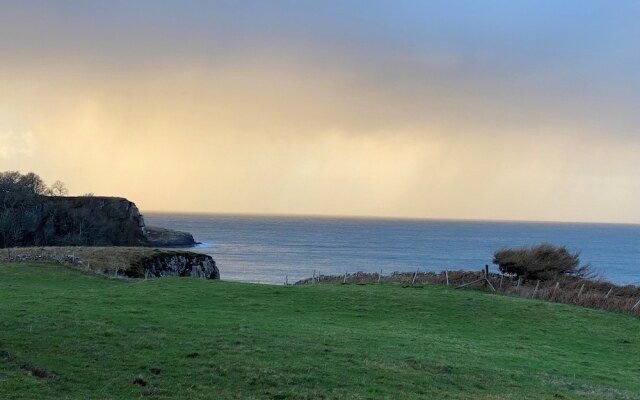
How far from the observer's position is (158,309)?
27.9m

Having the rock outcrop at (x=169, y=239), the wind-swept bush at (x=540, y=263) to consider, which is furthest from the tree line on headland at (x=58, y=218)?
the wind-swept bush at (x=540, y=263)

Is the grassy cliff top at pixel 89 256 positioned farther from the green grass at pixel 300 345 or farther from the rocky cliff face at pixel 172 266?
the green grass at pixel 300 345

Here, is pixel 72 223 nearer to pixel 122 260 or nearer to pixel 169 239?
pixel 169 239

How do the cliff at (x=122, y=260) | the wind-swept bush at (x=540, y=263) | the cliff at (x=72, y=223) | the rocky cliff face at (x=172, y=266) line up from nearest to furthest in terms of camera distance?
the cliff at (x=122, y=260) < the wind-swept bush at (x=540, y=263) < the rocky cliff face at (x=172, y=266) < the cliff at (x=72, y=223)

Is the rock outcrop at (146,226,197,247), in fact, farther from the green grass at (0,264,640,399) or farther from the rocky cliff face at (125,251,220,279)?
the green grass at (0,264,640,399)

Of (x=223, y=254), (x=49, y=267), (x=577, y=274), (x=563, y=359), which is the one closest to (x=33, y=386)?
(x=563, y=359)

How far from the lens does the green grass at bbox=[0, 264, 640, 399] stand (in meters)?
14.5

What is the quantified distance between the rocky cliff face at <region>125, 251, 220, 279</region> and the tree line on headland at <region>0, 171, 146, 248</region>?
43692 millimetres

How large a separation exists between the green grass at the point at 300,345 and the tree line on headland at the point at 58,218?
246 feet

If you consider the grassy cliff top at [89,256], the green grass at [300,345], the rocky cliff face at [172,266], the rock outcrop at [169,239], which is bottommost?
the rock outcrop at [169,239]

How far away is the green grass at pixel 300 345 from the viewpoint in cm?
1455

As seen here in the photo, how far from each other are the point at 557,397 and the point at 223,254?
435 feet

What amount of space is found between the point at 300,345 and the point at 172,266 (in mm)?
50564

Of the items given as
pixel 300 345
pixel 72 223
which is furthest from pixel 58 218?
pixel 300 345
